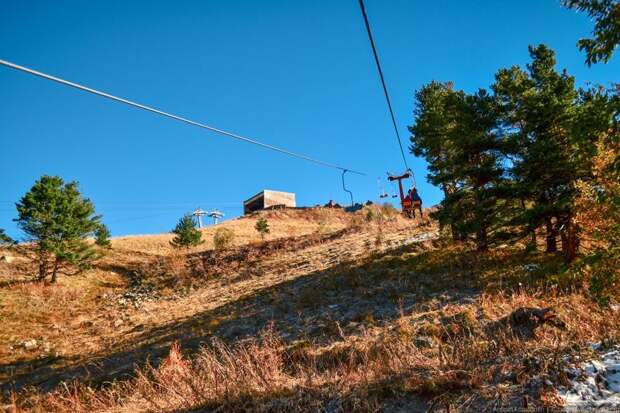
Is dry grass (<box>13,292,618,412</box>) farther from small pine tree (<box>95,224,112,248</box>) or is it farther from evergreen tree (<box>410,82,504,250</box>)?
small pine tree (<box>95,224,112,248</box>)

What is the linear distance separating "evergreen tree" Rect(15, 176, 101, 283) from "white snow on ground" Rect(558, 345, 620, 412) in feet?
95.2

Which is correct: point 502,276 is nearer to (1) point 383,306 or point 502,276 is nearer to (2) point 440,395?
(1) point 383,306

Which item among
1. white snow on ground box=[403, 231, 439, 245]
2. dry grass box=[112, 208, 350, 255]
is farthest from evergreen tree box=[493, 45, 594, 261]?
dry grass box=[112, 208, 350, 255]

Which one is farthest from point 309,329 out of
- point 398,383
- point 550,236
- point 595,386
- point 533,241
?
point 550,236

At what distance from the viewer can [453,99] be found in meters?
16.9

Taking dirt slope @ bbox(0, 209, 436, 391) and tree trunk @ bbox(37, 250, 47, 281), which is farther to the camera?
tree trunk @ bbox(37, 250, 47, 281)

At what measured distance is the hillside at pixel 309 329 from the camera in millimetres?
4051

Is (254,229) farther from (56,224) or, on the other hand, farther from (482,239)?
(482,239)

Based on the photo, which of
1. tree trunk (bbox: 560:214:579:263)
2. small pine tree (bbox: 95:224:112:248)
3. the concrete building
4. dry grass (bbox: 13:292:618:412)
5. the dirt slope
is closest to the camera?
dry grass (bbox: 13:292:618:412)

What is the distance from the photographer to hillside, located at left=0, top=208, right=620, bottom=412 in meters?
4.05

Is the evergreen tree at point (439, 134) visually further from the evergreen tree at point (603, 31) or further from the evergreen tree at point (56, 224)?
the evergreen tree at point (56, 224)

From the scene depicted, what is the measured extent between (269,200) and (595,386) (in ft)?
206

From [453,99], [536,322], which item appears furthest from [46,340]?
[453,99]

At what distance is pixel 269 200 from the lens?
65062 mm
